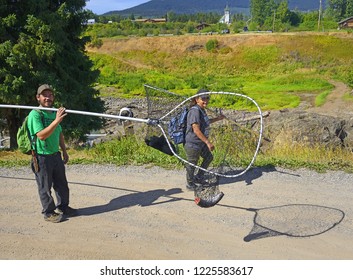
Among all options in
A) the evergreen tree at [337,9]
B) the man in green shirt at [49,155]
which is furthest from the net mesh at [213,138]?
the evergreen tree at [337,9]

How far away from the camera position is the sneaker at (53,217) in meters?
6.08

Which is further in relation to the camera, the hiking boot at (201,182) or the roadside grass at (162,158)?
the roadside grass at (162,158)

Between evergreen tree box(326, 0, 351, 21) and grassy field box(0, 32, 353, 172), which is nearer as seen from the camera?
grassy field box(0, 32, 353, 172)

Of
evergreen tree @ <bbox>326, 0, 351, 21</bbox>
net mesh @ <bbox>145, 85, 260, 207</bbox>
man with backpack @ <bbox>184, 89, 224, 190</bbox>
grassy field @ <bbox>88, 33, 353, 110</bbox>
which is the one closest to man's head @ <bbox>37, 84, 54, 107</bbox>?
net mesh @ <bbox>145, 85, 260, 207</bbox>

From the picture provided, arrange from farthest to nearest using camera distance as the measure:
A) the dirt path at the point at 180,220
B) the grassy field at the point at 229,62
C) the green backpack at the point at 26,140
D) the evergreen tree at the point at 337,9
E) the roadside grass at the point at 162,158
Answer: the evergreen tree at the point at 337,9 < the grassy field at the point at 229,62 < the roadside grass at the point at 162,158 < the green backpack at the point at 26,140 < the dirt path at the point at 180,220

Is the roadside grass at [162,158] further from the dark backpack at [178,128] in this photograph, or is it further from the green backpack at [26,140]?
the green backpack at [26,140]

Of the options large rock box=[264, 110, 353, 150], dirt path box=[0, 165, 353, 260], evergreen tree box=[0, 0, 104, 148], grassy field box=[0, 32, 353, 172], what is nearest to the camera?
dirt path box=[0, 165, 353, 260]

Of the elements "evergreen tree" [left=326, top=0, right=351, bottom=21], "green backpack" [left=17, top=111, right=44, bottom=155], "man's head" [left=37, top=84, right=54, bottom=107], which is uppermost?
"evergreen tree" [left=326, top=0, right=351, bottom=21]

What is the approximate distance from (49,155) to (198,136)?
2069mm

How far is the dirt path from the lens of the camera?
5332mm

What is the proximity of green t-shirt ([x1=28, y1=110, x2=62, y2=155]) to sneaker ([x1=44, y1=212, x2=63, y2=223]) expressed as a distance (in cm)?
89

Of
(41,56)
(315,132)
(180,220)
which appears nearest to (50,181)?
(180,220)

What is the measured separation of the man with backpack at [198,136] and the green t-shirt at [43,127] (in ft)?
6.22

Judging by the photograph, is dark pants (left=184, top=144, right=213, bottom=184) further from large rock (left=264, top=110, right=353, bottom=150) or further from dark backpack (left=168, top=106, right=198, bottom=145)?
Answer: large rock (left=264, top=110, right=353, bottom=150)
